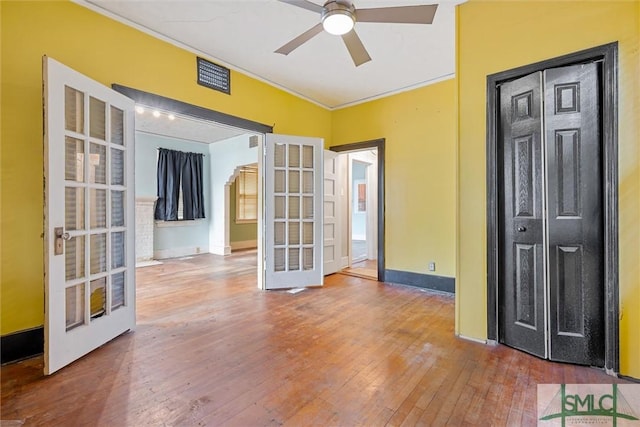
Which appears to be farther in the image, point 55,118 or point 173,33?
point 173,33

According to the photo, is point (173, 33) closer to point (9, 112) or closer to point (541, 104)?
point (9, 112)

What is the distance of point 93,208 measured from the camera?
7.60 ft

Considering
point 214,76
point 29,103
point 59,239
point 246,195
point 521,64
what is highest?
point 214,76

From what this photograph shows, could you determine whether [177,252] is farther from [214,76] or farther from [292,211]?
[214,76]

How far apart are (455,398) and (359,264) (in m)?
4.19

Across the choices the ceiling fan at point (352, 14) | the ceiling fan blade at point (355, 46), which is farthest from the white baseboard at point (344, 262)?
the ceiling fan at point (352, 14)

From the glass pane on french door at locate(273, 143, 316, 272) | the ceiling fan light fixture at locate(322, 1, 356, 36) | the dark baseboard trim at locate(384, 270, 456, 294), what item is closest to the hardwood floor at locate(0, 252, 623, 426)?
the dark baseboard trim at locate(384, 270, 456, 294)

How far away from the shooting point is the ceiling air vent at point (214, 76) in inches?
128

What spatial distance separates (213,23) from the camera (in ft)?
8.89

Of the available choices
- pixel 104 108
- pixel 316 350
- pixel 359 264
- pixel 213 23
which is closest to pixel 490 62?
pixel 213 23

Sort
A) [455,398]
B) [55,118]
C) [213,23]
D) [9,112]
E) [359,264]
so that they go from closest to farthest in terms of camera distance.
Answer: [455,398] → [55,118] → [9,112] → [213,23] → [359,264]

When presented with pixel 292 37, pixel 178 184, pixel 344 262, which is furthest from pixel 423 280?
pixel 178 184

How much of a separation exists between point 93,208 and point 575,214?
142 inches

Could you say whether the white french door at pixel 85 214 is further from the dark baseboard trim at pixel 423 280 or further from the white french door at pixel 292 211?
the dark baseboard trim at pixel 423 280
